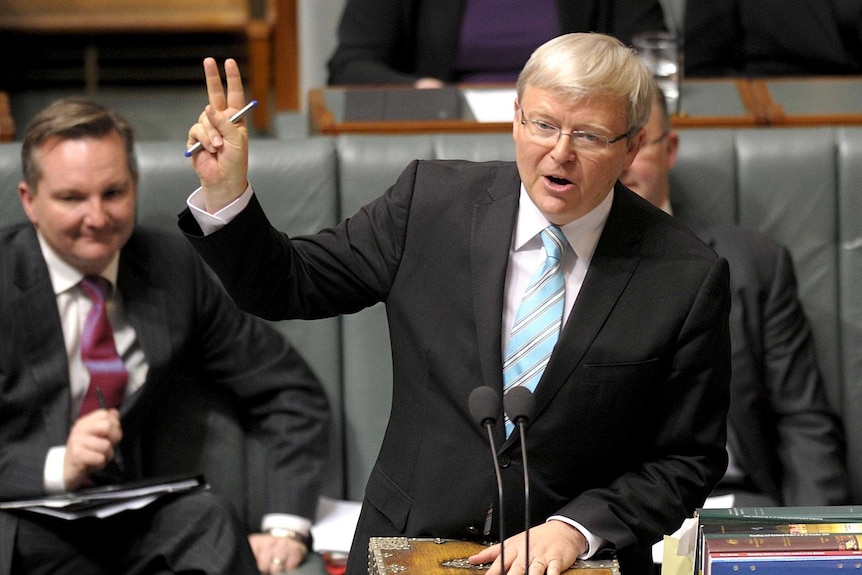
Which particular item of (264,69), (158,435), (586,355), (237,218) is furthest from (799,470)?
(264,69)

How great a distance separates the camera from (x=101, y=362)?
8.23 ft

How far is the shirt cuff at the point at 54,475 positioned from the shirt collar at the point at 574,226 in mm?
1056

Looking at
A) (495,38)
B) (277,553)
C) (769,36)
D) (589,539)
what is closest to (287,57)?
(495,38)

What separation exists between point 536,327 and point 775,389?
1123 mm

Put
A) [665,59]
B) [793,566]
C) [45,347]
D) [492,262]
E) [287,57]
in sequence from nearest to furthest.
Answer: [793,566], [492,262], [45,347], [665,59], [287,57]

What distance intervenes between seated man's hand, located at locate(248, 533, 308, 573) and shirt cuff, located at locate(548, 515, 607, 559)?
94 centimetres

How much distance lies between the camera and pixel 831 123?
10.3 ft

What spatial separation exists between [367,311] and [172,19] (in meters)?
3.19

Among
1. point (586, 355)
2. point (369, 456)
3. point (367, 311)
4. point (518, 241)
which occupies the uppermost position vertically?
point (518, 241)

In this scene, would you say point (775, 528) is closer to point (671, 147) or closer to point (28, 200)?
point (671, 147)

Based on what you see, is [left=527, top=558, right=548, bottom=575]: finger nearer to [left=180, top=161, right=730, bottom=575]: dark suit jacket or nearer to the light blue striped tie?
[left=180, top=161, right=730, bottom=575]: dark suit jacket

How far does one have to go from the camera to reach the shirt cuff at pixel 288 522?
2.60 metres

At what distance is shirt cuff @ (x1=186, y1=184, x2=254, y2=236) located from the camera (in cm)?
172

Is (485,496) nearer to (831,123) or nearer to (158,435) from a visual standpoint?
(158,435)
